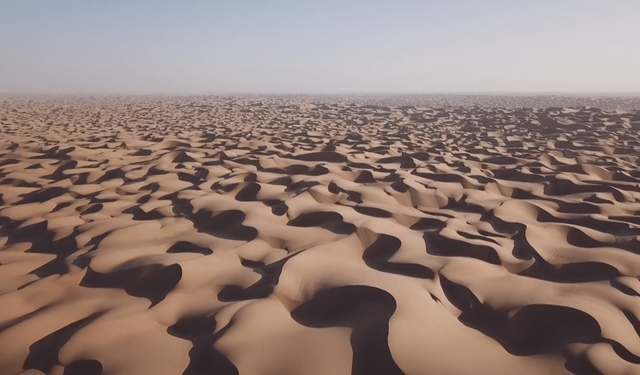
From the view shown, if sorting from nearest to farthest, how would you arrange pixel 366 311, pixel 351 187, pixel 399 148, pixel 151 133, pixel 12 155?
1. pixel 366 311
2. pixel 351 187
3. pixel 12 155
4. pixel 399 148
5. pixel 151 133

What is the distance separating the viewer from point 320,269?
1.93 meters

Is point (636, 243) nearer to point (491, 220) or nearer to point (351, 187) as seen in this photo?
point (491, 220)

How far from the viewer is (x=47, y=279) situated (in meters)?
1.87

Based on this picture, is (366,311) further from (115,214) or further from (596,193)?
(596,193)

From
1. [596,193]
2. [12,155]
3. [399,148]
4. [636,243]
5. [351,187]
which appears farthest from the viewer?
[399,148]

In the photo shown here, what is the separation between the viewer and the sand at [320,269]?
4.47 feet

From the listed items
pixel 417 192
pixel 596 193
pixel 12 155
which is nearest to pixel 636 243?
pixel 596 193

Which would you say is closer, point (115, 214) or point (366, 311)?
point (366, 311)

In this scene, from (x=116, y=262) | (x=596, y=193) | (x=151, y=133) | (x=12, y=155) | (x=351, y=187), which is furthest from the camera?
(x=151, y=133)

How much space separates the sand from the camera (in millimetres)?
1361

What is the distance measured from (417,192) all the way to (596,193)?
1.45m

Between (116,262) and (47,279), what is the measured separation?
0.30 metres

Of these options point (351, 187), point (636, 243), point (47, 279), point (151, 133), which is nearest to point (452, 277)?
point (636, 243)

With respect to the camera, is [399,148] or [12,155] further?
[399,148]
